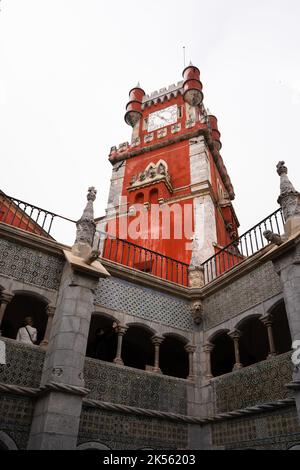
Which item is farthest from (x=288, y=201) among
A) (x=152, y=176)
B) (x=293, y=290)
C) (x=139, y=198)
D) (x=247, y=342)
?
(x=139, y=198)

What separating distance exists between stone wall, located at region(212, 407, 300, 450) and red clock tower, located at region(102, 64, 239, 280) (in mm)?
6712

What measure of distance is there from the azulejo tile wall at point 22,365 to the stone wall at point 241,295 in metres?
4.50

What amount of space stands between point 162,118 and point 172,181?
5.75 metres

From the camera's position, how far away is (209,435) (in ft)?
27.9

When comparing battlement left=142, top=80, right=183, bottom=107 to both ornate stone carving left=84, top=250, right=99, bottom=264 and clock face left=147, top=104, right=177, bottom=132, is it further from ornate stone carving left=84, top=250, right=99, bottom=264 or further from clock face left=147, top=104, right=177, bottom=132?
ornate stone carving left=84, top=250, right=99, bottom=264

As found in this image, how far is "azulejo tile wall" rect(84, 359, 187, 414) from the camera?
795cm

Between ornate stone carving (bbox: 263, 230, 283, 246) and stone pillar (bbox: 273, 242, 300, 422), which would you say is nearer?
stone pillar (bbox: 273, 242, 300, 422)

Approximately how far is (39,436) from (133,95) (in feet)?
72.3

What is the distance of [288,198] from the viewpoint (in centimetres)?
819

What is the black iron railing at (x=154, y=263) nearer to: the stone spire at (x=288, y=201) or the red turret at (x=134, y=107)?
the stone spire at (x=288, y=201)

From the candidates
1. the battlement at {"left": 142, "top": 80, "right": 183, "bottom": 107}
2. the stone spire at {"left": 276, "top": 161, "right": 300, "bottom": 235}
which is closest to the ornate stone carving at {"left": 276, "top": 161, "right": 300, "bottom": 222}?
the stone spire at {"left": 276, "top": 161, "right": 300, "bottom": 235}

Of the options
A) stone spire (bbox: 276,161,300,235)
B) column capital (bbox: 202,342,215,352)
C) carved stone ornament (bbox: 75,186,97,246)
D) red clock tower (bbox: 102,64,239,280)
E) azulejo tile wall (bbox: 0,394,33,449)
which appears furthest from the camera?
red clock tower (bbox: 102,64,239,280)

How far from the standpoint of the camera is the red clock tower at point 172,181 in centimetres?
1551

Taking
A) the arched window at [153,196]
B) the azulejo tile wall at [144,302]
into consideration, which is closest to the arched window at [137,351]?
the azulejo tile wall at [144,302]
